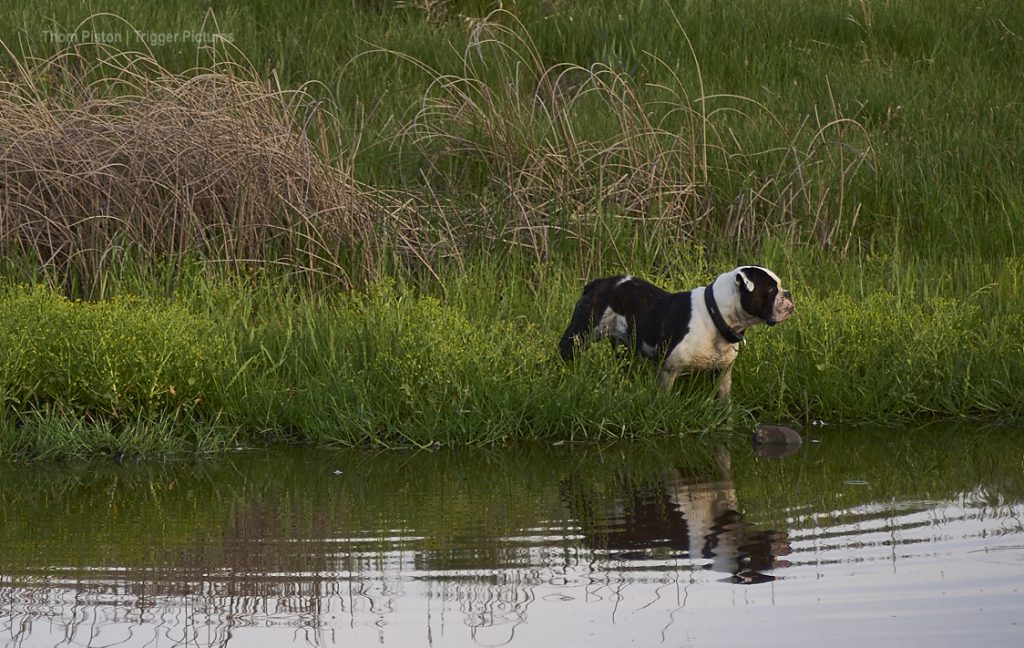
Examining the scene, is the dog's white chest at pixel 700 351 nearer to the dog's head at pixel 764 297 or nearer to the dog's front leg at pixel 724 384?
the dog's front leg at pixel 724 384

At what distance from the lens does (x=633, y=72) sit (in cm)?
1277

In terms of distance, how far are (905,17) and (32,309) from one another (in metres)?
9.55

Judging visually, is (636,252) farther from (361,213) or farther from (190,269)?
(190,269)

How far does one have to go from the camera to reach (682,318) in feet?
25.3

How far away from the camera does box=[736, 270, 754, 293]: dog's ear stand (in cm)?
744

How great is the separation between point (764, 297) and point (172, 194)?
3.97 metres

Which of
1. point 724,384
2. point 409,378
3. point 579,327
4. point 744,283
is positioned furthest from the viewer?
point 579,327

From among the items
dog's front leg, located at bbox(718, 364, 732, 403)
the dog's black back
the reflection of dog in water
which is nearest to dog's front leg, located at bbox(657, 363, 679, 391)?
the dog's black back

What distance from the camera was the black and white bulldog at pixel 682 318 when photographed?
7523 mm

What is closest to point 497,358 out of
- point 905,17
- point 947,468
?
point 947,468

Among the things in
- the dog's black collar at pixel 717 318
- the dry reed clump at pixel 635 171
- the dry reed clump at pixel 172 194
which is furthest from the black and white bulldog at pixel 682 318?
the dry reed clump at pixel 172 194

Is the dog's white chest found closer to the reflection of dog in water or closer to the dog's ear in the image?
the dog's ear

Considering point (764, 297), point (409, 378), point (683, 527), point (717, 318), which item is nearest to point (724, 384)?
point (717, 318)

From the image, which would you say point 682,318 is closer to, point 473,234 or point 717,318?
point 717,318
